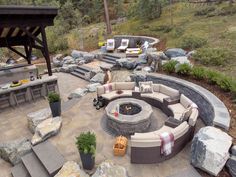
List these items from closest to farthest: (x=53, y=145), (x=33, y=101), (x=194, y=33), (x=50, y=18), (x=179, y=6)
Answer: (x=53, y=145) → (x=50, y=18) → (x=33, y=101) → (x=194, y=33) → (x=179, y=6)

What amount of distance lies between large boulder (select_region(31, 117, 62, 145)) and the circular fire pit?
6.93ft

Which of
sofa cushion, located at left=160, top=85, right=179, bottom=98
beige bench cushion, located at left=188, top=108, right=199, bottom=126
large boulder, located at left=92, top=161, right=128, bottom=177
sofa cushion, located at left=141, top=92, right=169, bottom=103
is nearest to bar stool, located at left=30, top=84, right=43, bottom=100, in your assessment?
sofa cushion, located at left=141, top=92, right=169, bottom=103

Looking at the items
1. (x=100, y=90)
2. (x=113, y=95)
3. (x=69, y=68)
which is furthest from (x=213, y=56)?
(x=69, y=68)

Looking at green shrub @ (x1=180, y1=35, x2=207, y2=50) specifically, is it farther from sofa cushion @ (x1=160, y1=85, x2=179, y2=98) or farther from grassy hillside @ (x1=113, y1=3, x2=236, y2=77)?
sofa cushion @ (x1=160, y1=85, x2=179, y2=98)

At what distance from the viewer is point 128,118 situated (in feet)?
25.1

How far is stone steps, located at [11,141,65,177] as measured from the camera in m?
6.37

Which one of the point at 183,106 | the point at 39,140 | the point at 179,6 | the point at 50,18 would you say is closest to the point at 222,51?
the point at 183,106

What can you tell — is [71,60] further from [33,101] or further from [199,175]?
[199,175]

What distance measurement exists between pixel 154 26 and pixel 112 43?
524 cm

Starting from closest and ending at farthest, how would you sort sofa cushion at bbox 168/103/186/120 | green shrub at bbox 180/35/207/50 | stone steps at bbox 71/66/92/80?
1. sofa cushion at bbox 168/103/186/120
2. green shrub at bbox 180/35/207/50
3. stone steps at bbox 71/66/92/80

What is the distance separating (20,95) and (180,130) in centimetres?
853

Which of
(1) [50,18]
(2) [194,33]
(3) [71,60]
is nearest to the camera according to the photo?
(1) [50,18]

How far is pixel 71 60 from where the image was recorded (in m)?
16.6

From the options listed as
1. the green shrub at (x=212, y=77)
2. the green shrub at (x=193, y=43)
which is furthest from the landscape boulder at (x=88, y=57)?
the green shrub at (x=212, y=77)
